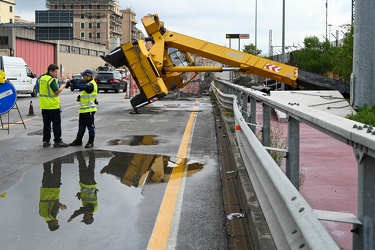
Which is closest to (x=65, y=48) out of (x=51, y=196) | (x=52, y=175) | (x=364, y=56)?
(x=364, y=56)

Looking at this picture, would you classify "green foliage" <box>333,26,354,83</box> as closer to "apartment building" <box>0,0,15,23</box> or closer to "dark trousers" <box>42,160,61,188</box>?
"dark trousers" <box>42,160,61,188</box>

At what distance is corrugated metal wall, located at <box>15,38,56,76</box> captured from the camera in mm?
57819

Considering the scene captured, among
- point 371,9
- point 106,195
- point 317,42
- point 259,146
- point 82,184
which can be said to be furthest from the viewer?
point 317,42

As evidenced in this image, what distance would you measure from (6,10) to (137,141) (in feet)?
345

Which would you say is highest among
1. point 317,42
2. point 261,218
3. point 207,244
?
point 317,42

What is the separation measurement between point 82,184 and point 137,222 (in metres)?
1.98

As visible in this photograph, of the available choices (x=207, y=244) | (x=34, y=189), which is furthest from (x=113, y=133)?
(x=207, y=244)

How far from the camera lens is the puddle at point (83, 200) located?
4645 mm

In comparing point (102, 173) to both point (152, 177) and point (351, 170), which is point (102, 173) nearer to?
point (152, 177)

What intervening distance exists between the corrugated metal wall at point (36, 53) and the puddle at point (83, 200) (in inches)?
2058

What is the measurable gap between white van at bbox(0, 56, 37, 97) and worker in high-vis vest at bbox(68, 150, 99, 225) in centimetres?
2110

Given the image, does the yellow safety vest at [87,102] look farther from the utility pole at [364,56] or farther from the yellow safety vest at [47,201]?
the utility pole at [364,56]

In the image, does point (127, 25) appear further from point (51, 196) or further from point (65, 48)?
point (51, 196)

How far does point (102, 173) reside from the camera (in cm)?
765
